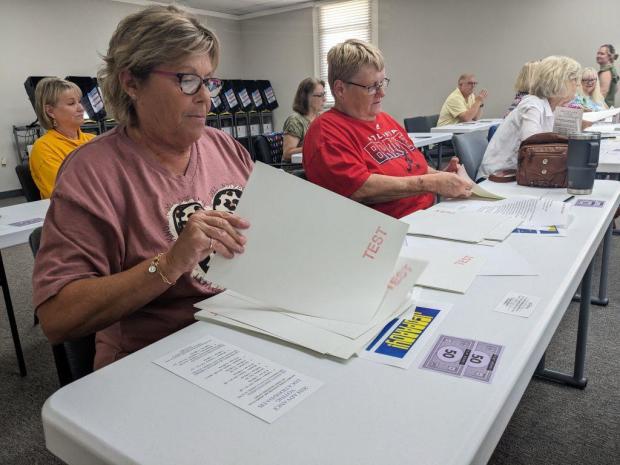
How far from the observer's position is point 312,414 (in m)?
0.58

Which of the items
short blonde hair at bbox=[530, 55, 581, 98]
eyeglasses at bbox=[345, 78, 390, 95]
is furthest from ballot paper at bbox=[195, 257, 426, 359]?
short blonde hair at bbox=[530, 55, 581, 98]

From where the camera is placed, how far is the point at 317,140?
1.76 metres

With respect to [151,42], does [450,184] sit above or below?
below

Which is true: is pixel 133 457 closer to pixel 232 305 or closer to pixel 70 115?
pixel 232 305

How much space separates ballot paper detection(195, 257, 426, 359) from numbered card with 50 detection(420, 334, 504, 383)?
99 mm

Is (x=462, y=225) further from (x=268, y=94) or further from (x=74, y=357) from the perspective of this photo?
(x=268, y=94)

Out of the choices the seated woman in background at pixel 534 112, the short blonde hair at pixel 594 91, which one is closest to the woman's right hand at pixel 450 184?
the seated woman in background at pixel 534 112

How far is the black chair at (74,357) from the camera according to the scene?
957 millimetres

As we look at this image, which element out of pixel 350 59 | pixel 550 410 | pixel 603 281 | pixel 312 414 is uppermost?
pixel 350 59

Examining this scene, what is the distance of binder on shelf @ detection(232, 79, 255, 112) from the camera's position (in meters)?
8.67

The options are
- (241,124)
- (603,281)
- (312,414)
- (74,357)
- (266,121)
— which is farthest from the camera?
(266,121)

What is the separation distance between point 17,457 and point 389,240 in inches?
57.4

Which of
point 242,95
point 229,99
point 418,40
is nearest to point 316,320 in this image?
point 418,40

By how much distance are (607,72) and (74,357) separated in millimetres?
6692
